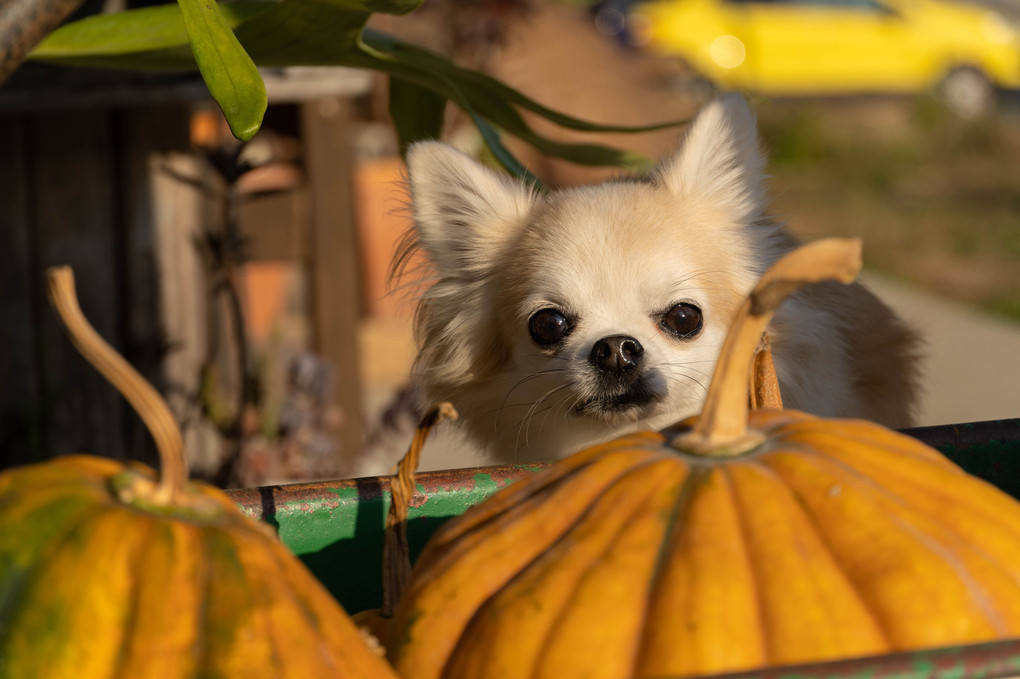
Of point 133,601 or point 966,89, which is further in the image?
point 966,89

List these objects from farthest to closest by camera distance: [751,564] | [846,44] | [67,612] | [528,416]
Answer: [846,44]
[528,416]
[751,564]
[67,612]

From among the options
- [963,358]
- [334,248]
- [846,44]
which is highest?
[846,44]

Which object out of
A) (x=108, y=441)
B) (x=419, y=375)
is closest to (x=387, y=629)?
(x=419, y=375)

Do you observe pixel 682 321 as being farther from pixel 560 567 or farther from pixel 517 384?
pixel 560 567

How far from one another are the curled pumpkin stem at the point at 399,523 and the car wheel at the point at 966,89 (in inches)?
516

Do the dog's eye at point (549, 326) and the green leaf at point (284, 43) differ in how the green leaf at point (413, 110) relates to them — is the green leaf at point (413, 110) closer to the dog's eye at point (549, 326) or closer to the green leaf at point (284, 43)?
the green leaf at point (284, 43)

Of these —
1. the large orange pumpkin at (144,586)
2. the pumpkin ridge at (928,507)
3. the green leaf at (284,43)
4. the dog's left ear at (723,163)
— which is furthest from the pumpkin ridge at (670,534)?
the dog's left ear at (723,163)

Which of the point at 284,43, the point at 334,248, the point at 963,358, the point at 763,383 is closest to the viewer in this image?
the point at 763,383

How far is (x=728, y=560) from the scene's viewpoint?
92 centimetres

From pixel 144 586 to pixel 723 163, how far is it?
2170 mm

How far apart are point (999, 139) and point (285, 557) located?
12.1 metres

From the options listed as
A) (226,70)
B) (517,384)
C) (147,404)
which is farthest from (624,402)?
(147,404)

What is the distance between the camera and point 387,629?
1.09 metres

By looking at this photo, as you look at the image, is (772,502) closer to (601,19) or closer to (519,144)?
(519,144)
